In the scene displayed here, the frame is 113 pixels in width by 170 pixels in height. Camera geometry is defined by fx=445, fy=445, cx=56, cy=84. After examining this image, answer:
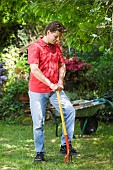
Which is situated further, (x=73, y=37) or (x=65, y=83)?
(x=65, y=83)

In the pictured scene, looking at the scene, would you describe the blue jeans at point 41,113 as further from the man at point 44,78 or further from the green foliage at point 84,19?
the green foliage at point 84,19

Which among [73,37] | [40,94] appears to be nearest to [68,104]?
[40,94]

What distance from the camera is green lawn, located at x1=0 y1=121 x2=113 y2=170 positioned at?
467 cm

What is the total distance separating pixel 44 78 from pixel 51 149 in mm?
1375

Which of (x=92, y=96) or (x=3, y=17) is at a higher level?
(x=3, y=17)

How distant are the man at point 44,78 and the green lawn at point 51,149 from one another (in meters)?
0.24

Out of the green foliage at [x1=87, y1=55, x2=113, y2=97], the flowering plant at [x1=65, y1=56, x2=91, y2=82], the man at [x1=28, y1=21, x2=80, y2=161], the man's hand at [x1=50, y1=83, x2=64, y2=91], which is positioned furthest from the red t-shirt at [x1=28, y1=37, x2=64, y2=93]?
the flowering plant at [x1=65, y1=56, x2=91, y2=82]

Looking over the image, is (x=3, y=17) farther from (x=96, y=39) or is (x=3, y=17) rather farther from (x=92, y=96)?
(x=96, y=39)

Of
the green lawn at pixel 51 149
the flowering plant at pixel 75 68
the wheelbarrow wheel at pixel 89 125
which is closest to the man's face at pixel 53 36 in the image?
the green lawn at pixel 51 149

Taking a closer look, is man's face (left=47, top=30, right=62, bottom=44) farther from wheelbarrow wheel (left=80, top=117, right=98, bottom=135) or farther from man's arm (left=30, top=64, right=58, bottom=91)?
wheelbarrow wheel (left=80, top=117, right=98, bottom=135)

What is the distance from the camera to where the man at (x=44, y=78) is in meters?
4.61

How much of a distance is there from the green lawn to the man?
9.5 inches

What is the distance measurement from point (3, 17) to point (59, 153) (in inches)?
240

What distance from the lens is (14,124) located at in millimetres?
7918
